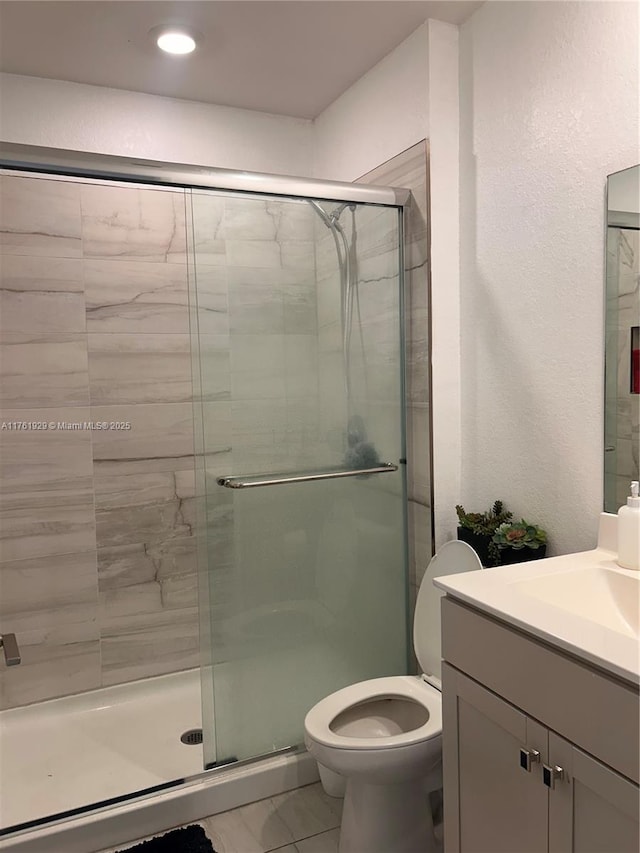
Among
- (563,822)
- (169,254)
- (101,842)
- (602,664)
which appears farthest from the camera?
(169,254)

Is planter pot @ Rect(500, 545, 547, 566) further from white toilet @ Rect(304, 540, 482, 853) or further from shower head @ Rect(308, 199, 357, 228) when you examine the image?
shower head @ Rect(308, 199, 357, 228)

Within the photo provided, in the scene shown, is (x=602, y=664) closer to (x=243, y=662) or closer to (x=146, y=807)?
(x=243, y=662)

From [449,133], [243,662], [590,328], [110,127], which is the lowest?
[243,662]

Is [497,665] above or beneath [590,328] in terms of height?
beneath

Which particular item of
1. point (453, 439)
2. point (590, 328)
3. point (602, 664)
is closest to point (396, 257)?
point (453, 439)

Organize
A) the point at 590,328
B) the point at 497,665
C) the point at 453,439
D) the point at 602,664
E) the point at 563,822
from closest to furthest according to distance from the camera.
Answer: the point at 602,664 → the point at 563,822 → the point at 497,665 → the point at 590,328 → the point at 453,439

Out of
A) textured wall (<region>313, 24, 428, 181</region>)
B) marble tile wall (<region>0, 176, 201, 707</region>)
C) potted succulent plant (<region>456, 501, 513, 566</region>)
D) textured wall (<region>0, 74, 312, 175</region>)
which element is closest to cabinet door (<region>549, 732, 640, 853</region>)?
potted succulent plant (<region>456, 501, 513, 566</region>)

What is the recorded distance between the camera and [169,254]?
2.71 metres

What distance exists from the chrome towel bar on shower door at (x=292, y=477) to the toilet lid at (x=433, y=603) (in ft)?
1.18

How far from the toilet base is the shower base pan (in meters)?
0.36

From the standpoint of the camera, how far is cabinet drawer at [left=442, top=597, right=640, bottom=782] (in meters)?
1.02

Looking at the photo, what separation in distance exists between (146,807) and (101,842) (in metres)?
0.14

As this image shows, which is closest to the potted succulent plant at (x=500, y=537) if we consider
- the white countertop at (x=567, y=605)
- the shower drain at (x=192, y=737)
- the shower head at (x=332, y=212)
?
the white countertop at (x=567, y=605)

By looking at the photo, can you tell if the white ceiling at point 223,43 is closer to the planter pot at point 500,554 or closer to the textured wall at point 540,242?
the textured wall at point 540,242
